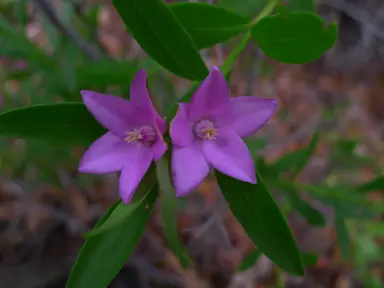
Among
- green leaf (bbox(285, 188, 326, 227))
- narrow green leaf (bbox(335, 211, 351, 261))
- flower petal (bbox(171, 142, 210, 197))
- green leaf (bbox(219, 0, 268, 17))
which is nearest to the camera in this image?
flower petal (bbox(171, 142, 210, 197))

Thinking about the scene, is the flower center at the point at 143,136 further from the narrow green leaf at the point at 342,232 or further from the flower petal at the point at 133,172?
the narrow green leaf at the point at 342,232

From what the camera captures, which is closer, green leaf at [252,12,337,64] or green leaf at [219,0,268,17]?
green leaf at [252,12,337,64]

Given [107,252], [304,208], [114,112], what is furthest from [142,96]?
[304,208]

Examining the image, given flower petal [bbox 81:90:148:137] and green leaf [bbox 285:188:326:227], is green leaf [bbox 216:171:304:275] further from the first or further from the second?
green leaf [bbox 285:188:326:227]

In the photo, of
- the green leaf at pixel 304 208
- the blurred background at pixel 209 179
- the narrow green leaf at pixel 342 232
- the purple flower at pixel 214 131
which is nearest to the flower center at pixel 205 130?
the purple flower at pixel 214 131

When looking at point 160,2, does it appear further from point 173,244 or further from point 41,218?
point 41,218

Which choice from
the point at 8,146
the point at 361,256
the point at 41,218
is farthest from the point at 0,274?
the point at 361,256

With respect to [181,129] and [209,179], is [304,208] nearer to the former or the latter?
[181,129]

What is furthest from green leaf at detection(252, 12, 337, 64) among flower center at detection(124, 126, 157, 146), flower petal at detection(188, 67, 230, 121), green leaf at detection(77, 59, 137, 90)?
green leaf at detection(77, 59, 137, 90)
